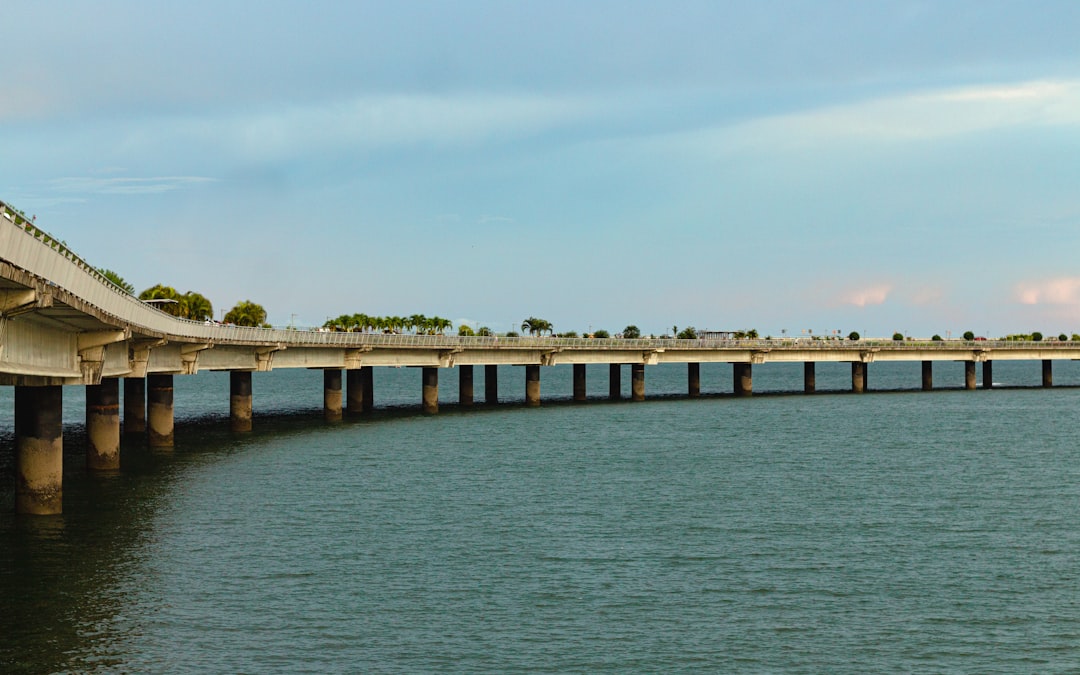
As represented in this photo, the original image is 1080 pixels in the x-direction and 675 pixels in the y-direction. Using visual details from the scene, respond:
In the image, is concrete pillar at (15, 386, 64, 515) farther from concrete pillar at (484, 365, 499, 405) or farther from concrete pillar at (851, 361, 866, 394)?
concrete pillar at (851, 361, 866, 394)

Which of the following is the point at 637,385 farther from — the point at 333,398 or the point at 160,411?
the point at 160,411

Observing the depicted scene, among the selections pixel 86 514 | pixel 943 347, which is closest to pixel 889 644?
pixel 86 514

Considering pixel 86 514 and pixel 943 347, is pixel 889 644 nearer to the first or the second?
pixel 86 514

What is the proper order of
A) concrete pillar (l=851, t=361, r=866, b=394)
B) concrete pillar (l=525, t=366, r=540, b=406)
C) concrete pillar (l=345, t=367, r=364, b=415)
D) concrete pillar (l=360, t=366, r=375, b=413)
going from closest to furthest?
concrete pillar (l=345, t=367, r=364, b=415), concrete pillar (l=360, t=366, r=375, b=413), concrete pillar (l=525, t=366, r=540, b=406), concrete pillar (l=851, t=361, r=866, b=394)

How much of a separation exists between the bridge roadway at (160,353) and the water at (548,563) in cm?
385

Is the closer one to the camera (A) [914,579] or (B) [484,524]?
(A) [914,579]

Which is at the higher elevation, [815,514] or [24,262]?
[24,262]

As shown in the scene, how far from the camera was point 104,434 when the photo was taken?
200 feet

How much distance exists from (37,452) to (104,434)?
1717 cm

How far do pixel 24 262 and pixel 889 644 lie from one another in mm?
26614

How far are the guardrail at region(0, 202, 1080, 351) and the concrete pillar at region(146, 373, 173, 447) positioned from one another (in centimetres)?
449

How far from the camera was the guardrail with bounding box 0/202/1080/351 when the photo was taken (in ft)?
115

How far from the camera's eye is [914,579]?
35344 millimetres

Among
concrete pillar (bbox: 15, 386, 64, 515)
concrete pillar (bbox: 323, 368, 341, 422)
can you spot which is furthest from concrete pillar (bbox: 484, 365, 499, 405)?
concrete pillar (bbox: 15, 386, 64, 515)
